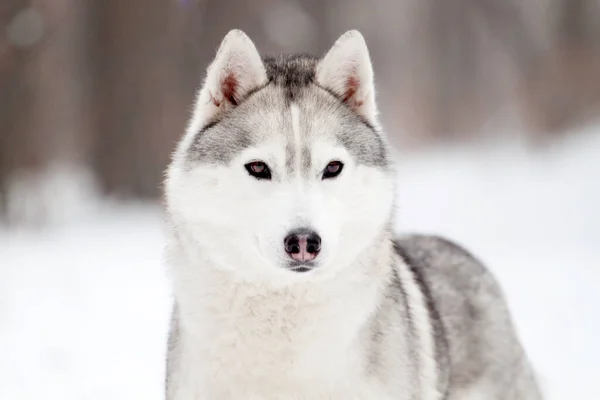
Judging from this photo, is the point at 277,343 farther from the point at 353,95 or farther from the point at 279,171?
the point at 353,95

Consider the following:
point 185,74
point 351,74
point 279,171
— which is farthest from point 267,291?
point 185,74

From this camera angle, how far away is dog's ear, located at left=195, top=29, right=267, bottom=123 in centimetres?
314

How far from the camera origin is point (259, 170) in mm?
3004

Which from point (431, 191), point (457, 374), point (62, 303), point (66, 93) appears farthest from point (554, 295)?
point (66, 93)

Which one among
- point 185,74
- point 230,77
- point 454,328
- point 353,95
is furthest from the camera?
point 185,74

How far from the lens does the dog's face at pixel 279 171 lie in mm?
2848

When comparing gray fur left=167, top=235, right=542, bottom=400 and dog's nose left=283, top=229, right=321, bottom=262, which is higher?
dog's nose left=283, top=229, right=321, bottom=262

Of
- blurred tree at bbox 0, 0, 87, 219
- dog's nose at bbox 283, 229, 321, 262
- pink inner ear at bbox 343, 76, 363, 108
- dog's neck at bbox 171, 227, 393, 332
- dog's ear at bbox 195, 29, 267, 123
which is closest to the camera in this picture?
dog's nose at bbox 283, 229, 321, 262

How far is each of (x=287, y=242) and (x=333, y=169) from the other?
432 mm

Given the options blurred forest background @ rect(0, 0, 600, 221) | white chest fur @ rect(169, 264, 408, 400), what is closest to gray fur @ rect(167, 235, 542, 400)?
Answer: white chest fur @ rect(169, 264, 408, 400)

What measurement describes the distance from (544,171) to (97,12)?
877cm

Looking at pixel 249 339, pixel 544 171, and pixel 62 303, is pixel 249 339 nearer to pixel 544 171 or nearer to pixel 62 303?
pixel 62 303

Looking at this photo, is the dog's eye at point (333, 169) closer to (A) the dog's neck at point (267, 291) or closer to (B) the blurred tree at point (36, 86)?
(A) the dog's neck at point (267, 291)

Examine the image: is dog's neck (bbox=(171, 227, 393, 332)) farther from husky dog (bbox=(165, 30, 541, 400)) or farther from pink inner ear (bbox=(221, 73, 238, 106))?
pink inner ear (bbox=(221, 73, 238, 106))
